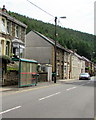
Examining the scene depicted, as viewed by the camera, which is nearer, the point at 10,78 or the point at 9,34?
the point at 10,78

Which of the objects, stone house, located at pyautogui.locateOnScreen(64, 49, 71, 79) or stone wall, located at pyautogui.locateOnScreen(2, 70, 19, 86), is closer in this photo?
stone wall, located at pyautogui.locateOnScreen(2, 70, 19, 86)

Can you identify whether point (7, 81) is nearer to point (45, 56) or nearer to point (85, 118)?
point (85, 118)

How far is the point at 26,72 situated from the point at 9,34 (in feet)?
29.1

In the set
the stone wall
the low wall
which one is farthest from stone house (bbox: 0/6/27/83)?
the low wall

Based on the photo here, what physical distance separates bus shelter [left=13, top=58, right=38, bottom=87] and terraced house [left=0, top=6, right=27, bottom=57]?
16.3ft

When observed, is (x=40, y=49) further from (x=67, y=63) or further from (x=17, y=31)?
(x=17, y=31)

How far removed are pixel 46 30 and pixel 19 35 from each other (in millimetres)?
54655

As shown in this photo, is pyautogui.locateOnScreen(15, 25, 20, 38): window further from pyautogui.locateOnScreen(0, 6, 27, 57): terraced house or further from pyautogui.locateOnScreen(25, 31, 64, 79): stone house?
pyautogui.locateOnScreen(25, 31, 64, 79): stone house

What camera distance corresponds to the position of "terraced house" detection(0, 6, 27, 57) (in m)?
29.1

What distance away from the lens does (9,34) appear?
30734 mm

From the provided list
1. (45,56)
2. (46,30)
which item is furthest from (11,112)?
(46,30)

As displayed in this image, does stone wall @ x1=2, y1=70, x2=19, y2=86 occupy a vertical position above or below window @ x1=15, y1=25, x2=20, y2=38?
below

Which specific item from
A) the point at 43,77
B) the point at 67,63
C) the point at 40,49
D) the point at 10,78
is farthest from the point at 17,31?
the point at 67,63

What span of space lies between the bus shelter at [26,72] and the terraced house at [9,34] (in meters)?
4.96
